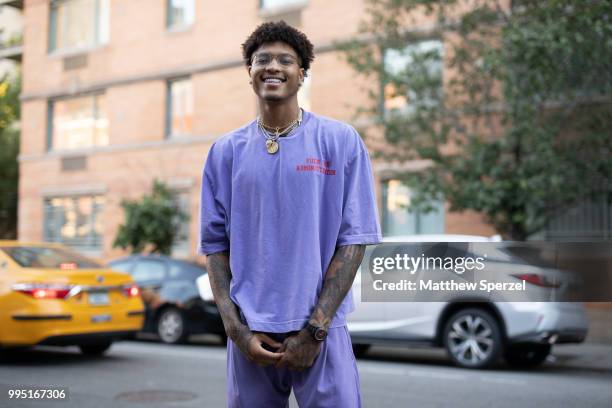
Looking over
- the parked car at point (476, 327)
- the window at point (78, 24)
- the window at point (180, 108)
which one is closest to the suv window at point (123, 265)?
the parked car at point (476, 327)

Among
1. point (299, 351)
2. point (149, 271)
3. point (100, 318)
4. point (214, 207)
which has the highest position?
point (214, 207)

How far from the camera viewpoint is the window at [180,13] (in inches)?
889

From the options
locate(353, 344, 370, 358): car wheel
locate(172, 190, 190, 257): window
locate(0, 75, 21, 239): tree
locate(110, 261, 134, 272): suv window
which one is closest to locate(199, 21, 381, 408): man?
locate(353, 344, 370, 358): car wheel

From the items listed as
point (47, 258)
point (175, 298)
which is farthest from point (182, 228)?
point (47, 258)

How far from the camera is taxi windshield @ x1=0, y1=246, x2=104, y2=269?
9297 mm

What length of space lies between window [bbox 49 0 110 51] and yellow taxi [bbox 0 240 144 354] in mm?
16016

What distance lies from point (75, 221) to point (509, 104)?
15.9 meters

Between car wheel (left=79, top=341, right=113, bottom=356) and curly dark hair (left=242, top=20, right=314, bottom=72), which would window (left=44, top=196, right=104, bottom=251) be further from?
curly dark hair (left=242, top=20, right=314, bottom=72)

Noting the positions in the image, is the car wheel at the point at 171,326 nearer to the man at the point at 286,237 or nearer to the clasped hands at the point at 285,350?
the man at the point at 286,237

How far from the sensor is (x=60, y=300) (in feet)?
29.2

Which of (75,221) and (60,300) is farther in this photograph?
(75,221)

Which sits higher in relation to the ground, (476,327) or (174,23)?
(174,23)

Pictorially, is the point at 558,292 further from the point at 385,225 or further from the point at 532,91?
the point at 385,225

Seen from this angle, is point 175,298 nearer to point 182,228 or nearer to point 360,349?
point 360,349
